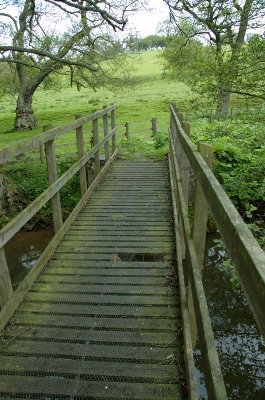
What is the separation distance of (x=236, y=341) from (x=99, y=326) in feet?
11.8

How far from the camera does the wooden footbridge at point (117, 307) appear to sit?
→ 6.11ft

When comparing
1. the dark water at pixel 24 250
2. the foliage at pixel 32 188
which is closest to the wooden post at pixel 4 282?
the dark water at pixel 24 250

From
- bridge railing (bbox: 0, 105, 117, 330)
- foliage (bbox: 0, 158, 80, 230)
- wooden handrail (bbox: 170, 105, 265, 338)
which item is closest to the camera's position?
wooden handrail (bbox: 170, 105, 265, 338)

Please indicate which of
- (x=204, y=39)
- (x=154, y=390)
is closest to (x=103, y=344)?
(x=154, y=390)

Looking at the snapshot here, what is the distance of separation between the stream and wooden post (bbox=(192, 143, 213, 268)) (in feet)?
11.1

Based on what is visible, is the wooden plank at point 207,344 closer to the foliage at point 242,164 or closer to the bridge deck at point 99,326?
the bridge deck at point 99,326

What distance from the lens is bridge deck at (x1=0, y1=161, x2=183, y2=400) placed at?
2.57m

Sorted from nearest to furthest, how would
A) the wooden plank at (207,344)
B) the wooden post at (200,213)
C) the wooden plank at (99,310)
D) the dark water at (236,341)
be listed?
the wooden plank at (207,344) → the wooden post at (200,213) → the wooden plank at (99,310) → the dark water at (236,341)

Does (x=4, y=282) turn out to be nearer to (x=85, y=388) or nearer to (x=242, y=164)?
(x=85, y=388)

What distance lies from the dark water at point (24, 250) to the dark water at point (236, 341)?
15.4 ft

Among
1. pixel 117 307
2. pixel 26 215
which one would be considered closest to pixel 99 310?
pixel 117 307

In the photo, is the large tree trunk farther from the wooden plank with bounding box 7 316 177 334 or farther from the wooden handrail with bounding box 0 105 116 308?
the wooden plank with bounding box 7 316 177 334

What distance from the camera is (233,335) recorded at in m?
6.01

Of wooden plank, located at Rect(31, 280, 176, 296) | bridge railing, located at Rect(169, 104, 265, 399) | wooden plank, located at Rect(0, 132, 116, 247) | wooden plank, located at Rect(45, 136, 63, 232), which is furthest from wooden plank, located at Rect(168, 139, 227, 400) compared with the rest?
wooden plank, located at Rect(45, 136, 63, 232)
